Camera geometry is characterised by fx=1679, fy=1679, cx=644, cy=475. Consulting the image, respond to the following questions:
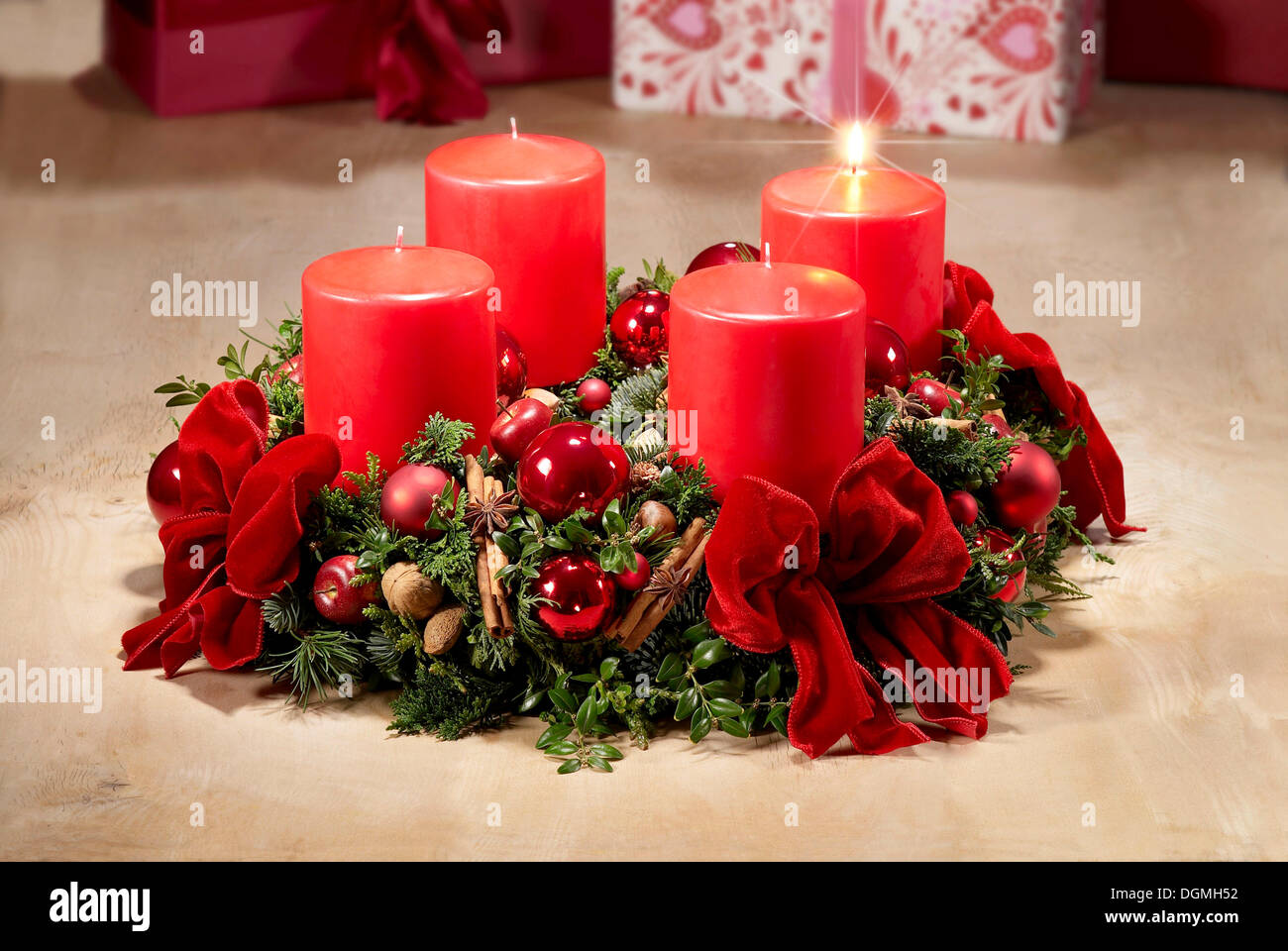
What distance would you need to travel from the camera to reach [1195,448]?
4.88 ft

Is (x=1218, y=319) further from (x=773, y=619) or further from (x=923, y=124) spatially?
(x=773, y=619)

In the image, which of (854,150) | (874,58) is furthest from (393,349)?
(874,58)

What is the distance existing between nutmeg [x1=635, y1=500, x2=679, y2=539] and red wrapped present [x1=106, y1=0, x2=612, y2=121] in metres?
1.55

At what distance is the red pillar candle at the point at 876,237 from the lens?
1.28 meters

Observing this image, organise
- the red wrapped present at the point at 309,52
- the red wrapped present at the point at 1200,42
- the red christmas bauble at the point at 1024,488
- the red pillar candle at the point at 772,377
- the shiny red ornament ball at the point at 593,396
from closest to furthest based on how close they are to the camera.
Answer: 1. the red pillar candle at the point at 772,377
2. the red christmas bauble at the point at 1024,488
3. the shiny red ornament ball at the point at 593,396
4. the red wrapped present at the point at 309,52
5. the red wrapped present at the point at 1200,42

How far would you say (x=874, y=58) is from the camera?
2422 mm

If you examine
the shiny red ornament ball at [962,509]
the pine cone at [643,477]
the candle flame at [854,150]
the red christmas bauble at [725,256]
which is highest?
the candle flame at [854,150]

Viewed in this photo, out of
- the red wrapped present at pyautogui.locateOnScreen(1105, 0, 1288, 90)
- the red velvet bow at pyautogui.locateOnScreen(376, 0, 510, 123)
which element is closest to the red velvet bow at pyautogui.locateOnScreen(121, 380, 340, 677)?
the red velvet bow at pyautogui.locateOnScreen(376, 0, 510, 123)

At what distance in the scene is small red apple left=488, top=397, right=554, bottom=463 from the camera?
3.81 feet

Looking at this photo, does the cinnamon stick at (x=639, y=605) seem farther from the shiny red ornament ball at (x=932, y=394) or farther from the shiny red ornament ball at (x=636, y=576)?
the shiny red ornament ball at (x=932, y=394)

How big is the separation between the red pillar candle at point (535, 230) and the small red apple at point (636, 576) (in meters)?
0.31

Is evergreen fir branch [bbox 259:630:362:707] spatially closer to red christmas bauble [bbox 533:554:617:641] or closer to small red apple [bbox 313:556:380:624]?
small red apple [bbox 313:556:380:624]

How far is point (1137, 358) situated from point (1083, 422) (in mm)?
391

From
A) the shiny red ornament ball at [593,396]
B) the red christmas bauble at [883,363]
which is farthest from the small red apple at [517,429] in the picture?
the red christmas bauble at [883,363]
